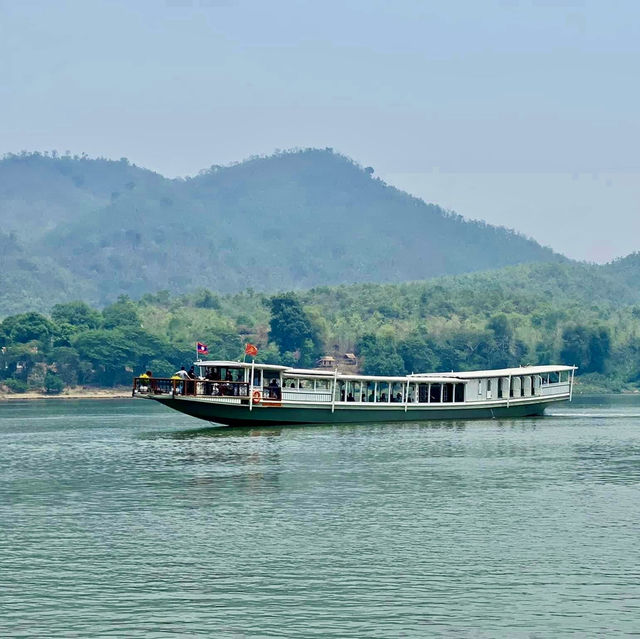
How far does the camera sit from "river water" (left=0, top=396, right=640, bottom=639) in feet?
107

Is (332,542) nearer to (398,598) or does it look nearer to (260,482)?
(398,598)

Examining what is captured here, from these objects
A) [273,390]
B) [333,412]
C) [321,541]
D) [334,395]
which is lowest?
[321,541]

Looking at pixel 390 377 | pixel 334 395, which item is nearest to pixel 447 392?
pixel 390 377

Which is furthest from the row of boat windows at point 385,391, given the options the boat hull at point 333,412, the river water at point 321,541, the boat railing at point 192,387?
the river water at point 321,541

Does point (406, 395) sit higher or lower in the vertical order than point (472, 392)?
lower

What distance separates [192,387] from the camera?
288ft

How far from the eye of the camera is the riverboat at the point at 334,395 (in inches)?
3465

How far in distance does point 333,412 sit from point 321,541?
51.5 meters

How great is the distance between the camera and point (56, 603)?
34281mm

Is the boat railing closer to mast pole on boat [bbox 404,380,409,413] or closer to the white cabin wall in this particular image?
mast pole on boat [bbox 404,380,409,413]

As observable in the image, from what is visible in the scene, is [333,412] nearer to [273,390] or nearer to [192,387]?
[273,390]

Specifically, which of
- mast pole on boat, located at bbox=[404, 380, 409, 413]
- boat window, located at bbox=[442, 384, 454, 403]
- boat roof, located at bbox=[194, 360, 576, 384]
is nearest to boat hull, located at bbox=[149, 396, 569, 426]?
mast pole on boat, located at bbox=[404, 380, 409, 413]

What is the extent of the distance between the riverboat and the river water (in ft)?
32.3

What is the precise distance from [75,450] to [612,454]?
3327cm
